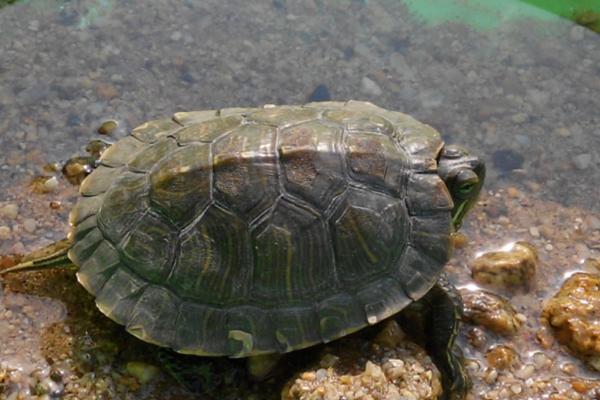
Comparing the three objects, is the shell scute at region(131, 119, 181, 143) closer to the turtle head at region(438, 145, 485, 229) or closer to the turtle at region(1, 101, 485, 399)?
the turtle at region(1, 101, 485, 399)

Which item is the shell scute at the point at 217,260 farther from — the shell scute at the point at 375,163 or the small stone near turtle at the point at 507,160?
the small stone near turtle at the point at 507,160

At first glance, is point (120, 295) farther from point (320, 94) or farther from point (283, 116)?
point (320, 94)

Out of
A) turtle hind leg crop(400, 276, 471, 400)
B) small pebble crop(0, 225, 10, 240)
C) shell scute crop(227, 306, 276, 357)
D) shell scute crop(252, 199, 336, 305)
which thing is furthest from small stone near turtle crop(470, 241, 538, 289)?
small pebble crop(0, 225, 10, 240)

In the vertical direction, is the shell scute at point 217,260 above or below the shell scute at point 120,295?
above

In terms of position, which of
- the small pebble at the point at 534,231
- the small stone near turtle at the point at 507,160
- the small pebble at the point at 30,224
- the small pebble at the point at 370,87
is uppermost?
the small pebble at the point at 370,87

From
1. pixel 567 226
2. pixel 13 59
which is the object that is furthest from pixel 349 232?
pixel 13 59

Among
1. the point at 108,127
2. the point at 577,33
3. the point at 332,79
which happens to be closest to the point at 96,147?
the point at 108,127

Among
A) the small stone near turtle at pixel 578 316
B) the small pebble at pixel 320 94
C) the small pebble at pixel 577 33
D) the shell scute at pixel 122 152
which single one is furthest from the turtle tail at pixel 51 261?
the small pebble at pixel 577 33
